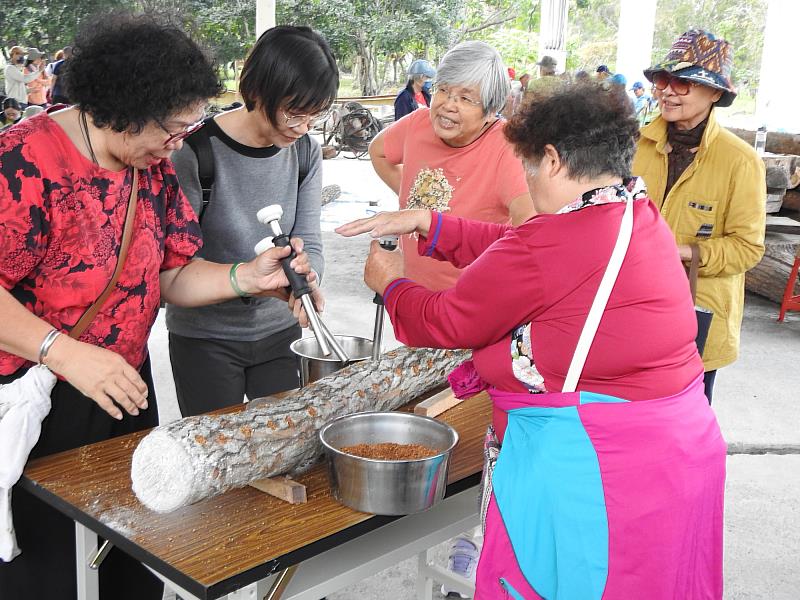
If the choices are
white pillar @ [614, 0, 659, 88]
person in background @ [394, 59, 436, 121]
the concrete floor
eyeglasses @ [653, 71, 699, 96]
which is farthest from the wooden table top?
white pillar @ [614, 0, 659, 88]

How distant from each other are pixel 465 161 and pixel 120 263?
49.6 inches

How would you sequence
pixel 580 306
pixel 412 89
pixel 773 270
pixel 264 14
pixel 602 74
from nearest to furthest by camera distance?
pixel 580 306 < pixel 602 74 < pixel 773 270 < pixel 412 89 < pixel 264 14

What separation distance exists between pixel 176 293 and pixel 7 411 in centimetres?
53

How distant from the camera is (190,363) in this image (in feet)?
7.45

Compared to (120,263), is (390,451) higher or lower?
lower

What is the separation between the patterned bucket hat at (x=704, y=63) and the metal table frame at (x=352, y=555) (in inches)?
59.9

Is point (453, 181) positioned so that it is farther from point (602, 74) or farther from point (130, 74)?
point (130, 74)

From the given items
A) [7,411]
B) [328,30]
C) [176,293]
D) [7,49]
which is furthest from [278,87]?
[328,30]

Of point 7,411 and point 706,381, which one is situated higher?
point 7,411

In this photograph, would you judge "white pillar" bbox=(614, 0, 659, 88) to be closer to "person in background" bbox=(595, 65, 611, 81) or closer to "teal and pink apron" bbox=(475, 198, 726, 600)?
"person in background" bbox=(595, 65, 611, 81)

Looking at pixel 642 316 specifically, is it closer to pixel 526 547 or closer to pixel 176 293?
pixel 526 547

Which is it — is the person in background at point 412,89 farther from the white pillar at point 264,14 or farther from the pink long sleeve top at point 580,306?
the pink long sleeve top at point 580,306

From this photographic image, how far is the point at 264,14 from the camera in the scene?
13.4 m

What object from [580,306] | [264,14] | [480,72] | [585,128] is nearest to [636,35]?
[264,14]
